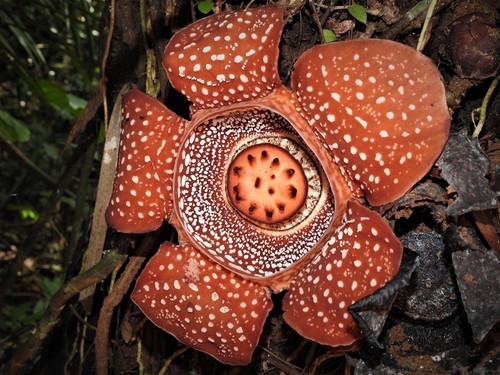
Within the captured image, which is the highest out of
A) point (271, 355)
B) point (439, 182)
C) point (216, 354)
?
point (439, 182)

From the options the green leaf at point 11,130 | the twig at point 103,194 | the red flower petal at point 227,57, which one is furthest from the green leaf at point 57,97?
the red flower petal at point 227,57

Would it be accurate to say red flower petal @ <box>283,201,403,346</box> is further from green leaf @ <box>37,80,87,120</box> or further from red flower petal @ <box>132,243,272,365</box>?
green leaf @ <box>37,80,87,120</box>

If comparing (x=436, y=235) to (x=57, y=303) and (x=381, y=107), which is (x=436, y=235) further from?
(x=57, y=303)

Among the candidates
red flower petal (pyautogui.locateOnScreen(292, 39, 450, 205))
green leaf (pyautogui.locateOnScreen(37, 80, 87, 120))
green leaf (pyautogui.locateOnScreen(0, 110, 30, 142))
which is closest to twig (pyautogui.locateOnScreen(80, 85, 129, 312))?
red flower petal (pyautogui.locateOnScreen(292, 39, 450, 205))

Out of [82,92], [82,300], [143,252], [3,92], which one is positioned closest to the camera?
[143,252]

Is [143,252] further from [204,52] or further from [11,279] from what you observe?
[11,279]

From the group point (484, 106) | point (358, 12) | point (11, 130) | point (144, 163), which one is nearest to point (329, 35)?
point (358, 12)

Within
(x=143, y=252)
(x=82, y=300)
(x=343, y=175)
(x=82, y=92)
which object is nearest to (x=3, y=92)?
(x=82, y=92)
